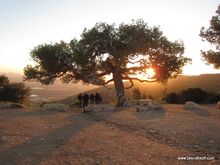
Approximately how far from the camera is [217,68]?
4375 centimetres

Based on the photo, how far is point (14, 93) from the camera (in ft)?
202

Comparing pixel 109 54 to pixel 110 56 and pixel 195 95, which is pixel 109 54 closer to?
pixel 110 56

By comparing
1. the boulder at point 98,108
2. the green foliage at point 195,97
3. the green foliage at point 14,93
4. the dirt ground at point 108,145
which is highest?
the green foliage at point 14,93

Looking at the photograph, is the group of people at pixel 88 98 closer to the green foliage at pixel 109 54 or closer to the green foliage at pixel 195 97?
the green foliage at pixel 109 54

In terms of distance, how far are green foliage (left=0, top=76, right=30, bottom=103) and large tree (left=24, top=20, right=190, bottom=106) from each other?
1684 centimetres

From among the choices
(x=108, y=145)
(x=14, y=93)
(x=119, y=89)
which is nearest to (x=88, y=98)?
(x=119, y=89)

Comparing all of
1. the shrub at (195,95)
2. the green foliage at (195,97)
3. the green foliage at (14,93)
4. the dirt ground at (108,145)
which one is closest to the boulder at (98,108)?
the dirt ground at (108,145)

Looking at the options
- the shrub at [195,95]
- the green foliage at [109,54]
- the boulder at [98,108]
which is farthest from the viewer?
the shrub at [195,95]

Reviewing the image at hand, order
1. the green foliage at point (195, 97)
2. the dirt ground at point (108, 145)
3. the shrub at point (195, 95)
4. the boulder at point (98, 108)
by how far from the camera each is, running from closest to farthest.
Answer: the dirt ground at point (108, 145), the boulder at point (98, 108), the green foliage at point (195, 97), the shrub at point (195, 95)

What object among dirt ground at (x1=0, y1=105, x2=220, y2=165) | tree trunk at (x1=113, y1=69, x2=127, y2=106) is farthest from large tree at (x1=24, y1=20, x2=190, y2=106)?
dirt ground at (x1=0, y1=105, x2=220, y2=165)

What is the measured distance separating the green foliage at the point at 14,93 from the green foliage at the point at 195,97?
26665mm

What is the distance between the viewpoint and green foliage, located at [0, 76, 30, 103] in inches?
2387

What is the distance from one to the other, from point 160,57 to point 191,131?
77.0 feet

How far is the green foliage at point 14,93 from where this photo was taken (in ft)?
199
